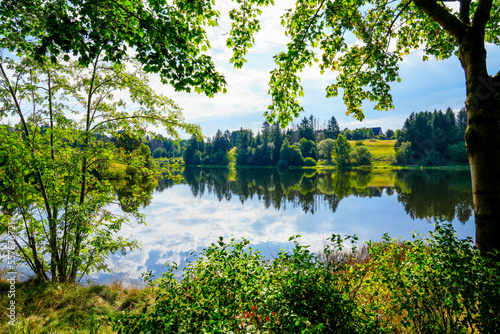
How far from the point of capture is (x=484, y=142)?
3.77 metres

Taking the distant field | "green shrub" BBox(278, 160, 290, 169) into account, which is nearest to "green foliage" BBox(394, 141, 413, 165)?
the distant field

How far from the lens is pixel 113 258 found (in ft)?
37.4

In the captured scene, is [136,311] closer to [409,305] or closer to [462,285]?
[409,305]

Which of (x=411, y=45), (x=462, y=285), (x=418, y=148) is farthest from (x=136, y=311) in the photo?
(x=418, y=148)

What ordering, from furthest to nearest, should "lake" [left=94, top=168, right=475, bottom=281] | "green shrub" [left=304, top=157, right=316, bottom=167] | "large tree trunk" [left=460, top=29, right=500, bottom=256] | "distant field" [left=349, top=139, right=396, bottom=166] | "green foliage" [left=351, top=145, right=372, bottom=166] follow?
"green shrub" [left=304, top=157, right=316, bottom=167] < "distant field" [left=349, top=139, right=396, bottom=166] < "green foliage" [left=351, top=145, right=372, bottom=166] < "lake" [left=94, top=168, right=475, bottom=281] < "large tree trunk" [left=460, top=29, right=500, bottom=256]

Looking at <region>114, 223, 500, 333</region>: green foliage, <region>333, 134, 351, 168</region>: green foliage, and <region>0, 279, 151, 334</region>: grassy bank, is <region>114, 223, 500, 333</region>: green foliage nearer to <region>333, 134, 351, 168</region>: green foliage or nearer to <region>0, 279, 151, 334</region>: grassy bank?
<region>0, 279, 151, 334</region>: grassy bank

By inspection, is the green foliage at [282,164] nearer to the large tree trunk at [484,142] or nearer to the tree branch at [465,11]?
the tree branch at [465,11]

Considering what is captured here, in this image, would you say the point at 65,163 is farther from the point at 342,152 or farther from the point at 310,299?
the point at 342,152

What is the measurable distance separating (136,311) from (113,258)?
7.52 m

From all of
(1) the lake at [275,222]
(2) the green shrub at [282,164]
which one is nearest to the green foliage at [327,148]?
(2) the green shrub at [282,164]

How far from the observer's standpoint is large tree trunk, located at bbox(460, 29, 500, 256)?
3674 mm

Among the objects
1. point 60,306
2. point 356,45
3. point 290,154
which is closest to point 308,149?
point 290,154

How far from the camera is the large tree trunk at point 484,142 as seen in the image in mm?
3674

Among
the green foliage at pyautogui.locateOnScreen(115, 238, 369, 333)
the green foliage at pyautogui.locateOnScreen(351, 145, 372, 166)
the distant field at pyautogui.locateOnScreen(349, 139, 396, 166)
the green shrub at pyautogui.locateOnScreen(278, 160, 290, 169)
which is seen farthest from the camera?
the distant field at pyautogui.locateOnScreen(349, 139, 396, 166)
